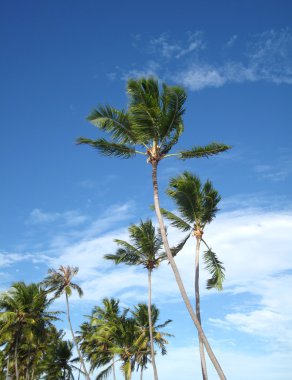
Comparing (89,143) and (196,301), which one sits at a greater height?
(89,143)

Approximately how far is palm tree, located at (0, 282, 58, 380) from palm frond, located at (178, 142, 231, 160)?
92.3 feet

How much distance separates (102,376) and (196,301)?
84.8ft

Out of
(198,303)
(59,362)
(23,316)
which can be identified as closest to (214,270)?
(198,303)

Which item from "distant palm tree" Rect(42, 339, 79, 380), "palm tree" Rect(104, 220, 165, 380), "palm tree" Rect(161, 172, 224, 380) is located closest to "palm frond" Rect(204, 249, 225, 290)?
"palm tree" Rect(161, 172, 224, 380)

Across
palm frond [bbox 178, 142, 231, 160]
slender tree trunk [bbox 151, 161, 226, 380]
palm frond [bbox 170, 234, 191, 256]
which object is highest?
palm frond [bbox 178, 142, 231, 160]

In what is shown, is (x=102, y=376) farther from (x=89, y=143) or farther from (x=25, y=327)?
(x=89, y=143)

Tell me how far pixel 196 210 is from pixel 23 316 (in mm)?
25608

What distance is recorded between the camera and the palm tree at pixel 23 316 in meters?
38.3

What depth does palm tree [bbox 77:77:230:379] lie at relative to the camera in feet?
52.7

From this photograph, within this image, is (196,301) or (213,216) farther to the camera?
(213,216)

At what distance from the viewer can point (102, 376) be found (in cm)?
4078

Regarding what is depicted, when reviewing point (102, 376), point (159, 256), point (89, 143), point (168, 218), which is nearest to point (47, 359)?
point (102, 376)

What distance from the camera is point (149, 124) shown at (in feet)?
53.0

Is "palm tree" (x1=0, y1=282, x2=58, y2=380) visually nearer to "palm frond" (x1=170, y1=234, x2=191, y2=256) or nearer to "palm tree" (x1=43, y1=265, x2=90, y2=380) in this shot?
"palm tree" (x1=43, y1=265, x2=90, y2=380)
